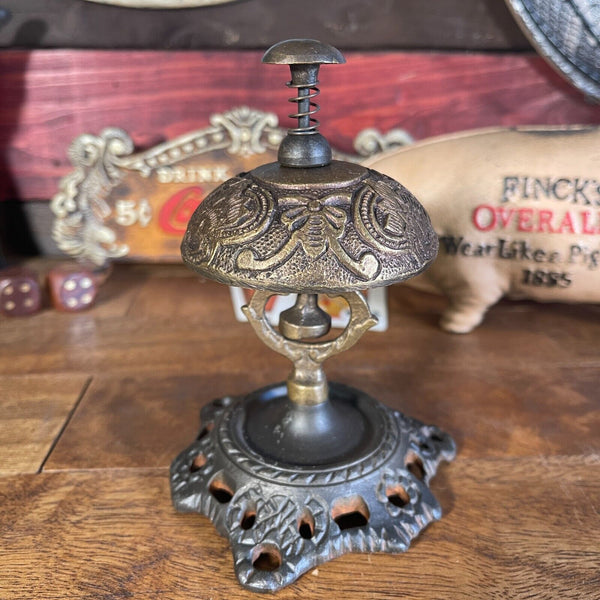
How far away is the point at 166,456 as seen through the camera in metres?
0.87

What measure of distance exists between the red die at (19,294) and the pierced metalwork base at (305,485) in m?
0.62

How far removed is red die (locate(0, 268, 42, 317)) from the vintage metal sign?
0.50 ft

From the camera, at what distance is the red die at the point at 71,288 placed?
128cm

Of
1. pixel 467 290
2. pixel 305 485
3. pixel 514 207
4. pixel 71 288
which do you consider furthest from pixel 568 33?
pixel 71 288

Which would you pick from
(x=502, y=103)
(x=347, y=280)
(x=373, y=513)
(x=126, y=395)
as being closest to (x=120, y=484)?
(x=126, y=395)

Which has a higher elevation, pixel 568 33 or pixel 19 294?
pixel 568 33

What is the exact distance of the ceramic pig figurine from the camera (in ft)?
3.50

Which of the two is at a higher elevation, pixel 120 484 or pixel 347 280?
pixel 347 280

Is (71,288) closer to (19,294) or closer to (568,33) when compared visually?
(19,294)

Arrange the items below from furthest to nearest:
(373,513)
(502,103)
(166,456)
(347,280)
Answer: (502,103) → (166,456) → (373,513) → (347,280)

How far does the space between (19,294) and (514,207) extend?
97 cm

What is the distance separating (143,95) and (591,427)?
1089mm

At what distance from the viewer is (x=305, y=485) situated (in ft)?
2.38

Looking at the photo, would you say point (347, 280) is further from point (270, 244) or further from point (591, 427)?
point (591, 427)
